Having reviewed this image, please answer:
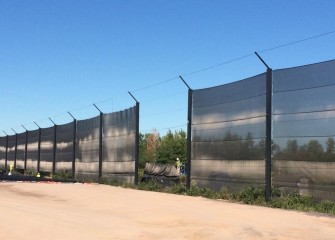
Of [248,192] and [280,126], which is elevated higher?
[280,126]

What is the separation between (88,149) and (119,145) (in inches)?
186

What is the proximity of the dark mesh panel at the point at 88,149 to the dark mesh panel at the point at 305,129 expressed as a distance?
15.4 meters

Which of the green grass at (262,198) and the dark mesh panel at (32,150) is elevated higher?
the dark mesh panel at (32,150)

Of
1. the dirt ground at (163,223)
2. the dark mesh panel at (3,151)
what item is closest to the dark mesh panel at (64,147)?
the dark mesh panel at (3,151)

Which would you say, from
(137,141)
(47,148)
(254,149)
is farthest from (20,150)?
(254,149)

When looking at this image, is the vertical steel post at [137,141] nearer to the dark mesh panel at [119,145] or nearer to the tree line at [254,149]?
the dark mesh panel at [119,145]

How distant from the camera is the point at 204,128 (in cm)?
1897

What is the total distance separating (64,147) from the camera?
34125 millimetres

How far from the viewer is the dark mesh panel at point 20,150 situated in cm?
4485

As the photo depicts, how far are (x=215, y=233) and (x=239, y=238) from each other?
1.89ft

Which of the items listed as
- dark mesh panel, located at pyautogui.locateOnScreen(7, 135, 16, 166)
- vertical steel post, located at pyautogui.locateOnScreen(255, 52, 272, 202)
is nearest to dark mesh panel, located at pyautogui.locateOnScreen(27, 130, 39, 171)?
dark mesh panel, located at pyautogui.locateOnScreen(7, 135, 16, 166)

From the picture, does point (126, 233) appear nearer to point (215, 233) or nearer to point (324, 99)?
point (215, 233)

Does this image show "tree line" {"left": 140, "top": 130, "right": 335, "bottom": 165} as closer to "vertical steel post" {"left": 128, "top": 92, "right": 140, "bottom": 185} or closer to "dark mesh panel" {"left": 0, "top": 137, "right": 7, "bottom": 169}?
"vertical steel post" {"left": 128, "top": 92, "right": 140, "bottom": 185}

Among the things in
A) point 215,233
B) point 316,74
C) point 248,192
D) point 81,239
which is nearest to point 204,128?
point 248,192
